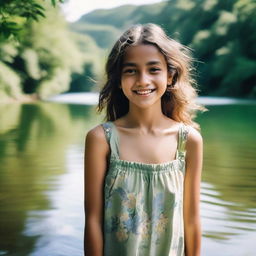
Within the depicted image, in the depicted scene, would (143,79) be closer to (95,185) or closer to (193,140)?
(193,140)

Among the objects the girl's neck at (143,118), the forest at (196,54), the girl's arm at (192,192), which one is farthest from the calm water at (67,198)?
the forest at (196,54)

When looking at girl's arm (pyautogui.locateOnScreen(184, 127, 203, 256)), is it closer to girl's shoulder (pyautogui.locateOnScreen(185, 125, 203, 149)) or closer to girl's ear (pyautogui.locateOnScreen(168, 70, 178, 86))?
girl's shoulder (pyautogui.locateOnScreen(185, 125, 203, 149))

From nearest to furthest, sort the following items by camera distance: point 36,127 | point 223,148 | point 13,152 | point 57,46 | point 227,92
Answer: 1. point 13,152
2. point 223,148
3. point 36,127
4. point 57,46
5. point 227,92

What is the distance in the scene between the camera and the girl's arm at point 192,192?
207 centimetres

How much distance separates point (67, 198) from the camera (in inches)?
213

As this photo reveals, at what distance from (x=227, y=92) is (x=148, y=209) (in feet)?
132

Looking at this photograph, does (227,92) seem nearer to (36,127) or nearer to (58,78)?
(58,78)

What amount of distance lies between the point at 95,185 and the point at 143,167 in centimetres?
20

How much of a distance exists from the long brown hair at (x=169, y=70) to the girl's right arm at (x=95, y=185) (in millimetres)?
277

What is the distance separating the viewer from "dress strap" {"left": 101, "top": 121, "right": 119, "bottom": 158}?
197 cm

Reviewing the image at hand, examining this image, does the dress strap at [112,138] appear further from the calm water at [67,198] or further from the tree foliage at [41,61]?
the tree foliage at [41,61]

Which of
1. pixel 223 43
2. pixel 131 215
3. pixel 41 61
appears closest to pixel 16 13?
pixel 131 215

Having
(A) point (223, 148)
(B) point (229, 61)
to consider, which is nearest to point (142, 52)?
(A) point (223, 148)

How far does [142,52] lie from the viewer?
6.55 feet
